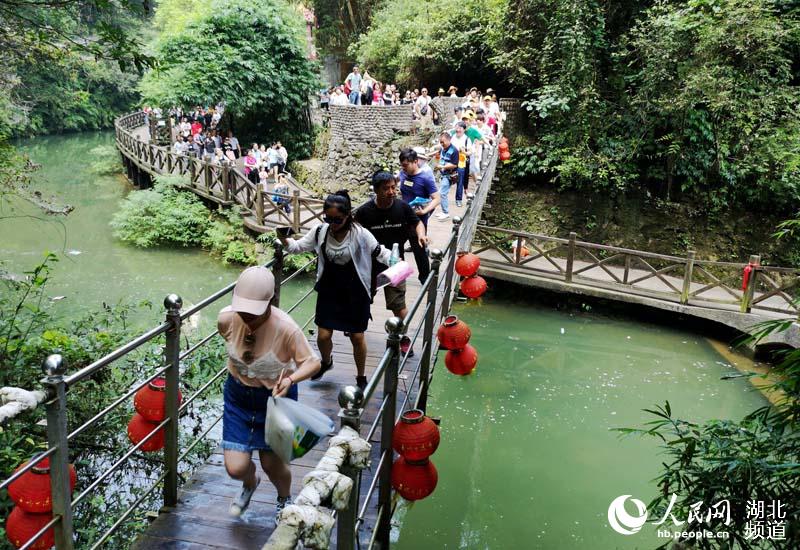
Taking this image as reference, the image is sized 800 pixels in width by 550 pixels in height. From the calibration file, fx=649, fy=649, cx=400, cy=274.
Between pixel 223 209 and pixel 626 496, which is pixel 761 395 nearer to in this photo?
pixel 626 496

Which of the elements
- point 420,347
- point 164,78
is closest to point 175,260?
point 164,78

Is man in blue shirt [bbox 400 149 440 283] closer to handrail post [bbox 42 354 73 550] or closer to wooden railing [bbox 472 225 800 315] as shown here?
handrail post [bbox 42 354 73 550]

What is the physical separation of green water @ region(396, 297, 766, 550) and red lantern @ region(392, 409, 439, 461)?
354 cm

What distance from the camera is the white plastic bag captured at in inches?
117

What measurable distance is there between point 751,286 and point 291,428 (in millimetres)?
11304

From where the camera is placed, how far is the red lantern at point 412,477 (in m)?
3.90

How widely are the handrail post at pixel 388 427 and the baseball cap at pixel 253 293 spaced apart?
615 millimetres

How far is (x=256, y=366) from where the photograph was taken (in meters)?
3.20

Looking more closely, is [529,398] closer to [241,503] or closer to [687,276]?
[687,276]

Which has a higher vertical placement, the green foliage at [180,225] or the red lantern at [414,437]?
the red lantern at [414,437]

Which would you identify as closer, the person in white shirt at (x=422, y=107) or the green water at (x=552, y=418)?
the green water at (x=552, y=418)

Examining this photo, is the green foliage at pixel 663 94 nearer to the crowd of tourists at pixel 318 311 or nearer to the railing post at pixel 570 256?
the railing post at pixel 570 256

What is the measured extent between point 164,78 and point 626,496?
1559 cm

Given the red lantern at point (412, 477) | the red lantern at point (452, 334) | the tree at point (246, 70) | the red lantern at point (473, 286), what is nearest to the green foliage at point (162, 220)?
the tree at point (246, 70)
